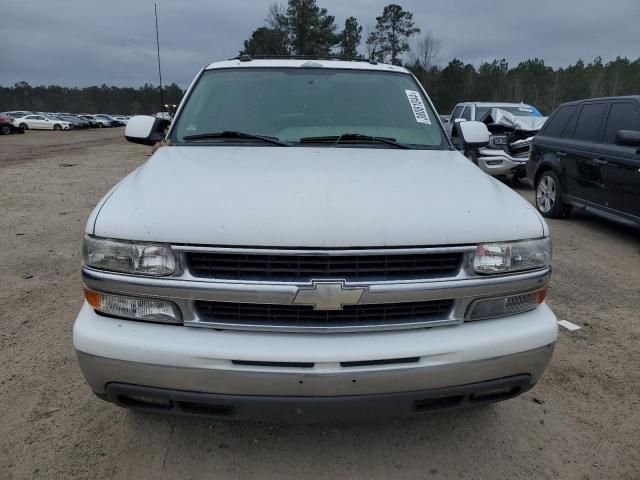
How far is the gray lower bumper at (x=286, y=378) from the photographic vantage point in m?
1.88

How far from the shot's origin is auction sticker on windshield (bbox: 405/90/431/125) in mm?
3411

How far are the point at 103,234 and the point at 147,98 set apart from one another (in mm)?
119591

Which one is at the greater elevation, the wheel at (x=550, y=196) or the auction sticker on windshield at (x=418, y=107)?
the auction sticker on windshield at (x=418, y=107)

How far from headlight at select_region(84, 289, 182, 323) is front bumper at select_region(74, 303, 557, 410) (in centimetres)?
3

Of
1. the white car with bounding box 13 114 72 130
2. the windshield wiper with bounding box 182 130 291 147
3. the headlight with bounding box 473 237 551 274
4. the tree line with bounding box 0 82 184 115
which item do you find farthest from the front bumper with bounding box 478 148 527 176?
the tree line with bounding box 0 82 184 115

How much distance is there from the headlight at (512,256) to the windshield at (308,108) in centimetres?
125

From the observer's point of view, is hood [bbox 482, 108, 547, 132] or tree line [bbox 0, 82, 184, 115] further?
tree line [bbox 0, 82, 184, 115]

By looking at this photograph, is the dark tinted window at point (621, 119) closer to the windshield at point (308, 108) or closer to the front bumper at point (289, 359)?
the windshield at point (308, 108)

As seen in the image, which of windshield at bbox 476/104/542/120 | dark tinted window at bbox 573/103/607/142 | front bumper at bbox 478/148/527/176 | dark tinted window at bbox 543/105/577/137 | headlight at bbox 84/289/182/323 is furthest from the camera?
windshield at bbox 476/104/542/120

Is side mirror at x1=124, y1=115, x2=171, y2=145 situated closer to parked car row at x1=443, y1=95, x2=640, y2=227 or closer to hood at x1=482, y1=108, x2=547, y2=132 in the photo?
parked car row at x1=443, y1=95, x2=640, y2=227

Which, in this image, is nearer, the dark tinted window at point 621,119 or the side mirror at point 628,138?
the side mirror at point 628,138

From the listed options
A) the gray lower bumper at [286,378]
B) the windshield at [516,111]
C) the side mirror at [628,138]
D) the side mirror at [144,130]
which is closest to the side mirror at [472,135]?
the gray lower bumper at [286,378]

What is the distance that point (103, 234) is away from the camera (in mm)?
1993

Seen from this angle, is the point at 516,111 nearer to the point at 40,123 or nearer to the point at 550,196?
the point at 550,196
